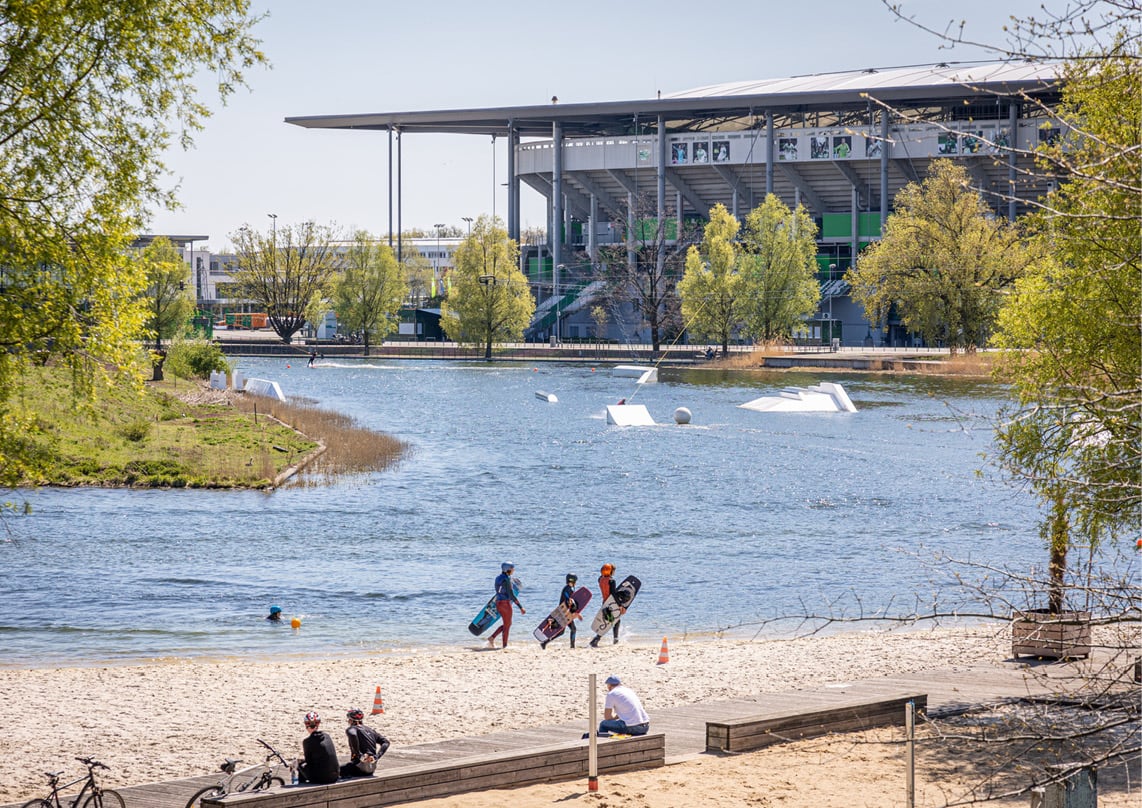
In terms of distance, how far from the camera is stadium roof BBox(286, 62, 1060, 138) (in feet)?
331

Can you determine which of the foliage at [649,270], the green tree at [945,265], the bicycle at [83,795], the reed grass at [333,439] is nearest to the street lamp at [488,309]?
the foliage at [649,270]

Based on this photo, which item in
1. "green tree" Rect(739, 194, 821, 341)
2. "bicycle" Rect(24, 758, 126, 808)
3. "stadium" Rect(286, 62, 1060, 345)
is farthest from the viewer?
"stadium" Rect(286, 62, 1060, 345)

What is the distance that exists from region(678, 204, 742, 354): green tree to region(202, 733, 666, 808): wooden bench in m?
86.5

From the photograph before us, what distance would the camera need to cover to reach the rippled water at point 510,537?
79.1 feet

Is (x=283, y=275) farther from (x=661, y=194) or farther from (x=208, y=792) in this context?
(x=208, y=792)

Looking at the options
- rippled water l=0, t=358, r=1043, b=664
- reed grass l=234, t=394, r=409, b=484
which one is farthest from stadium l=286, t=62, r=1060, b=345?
reed grass l=234, t=394, r=409, b=484

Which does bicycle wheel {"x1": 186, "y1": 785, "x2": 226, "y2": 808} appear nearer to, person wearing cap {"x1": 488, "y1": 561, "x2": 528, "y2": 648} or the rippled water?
the rippled water

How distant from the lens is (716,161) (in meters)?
112

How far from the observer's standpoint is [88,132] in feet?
42.7

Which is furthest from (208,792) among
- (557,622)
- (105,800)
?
(557,622)

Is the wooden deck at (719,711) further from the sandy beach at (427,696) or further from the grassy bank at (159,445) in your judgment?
the grassy bank at (159,445)

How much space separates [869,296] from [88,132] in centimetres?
8242

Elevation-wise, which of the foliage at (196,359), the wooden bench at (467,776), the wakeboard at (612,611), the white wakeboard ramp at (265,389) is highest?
the foliage at (196,359)

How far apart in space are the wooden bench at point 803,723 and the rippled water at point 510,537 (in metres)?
3.58
